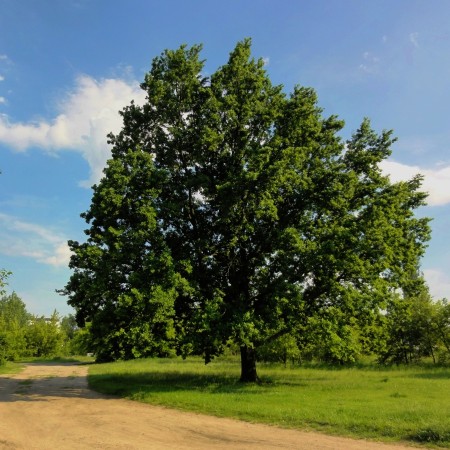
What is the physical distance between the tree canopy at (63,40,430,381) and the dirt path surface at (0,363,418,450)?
4.08 meters

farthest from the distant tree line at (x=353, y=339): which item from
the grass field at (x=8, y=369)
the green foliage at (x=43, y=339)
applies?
the grass field at (x=8, y=369)

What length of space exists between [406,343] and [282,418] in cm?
3110

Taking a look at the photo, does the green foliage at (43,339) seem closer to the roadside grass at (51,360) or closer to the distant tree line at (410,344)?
the roadside grass at (51,360)

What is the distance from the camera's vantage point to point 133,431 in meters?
11.9

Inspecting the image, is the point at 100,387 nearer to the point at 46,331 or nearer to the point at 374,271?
the point at 374,271

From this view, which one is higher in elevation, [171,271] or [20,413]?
[171,271]

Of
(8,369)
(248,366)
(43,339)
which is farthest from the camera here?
(43,339)

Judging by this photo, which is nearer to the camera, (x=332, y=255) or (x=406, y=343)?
(x=332, y=255)

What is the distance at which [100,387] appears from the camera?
24266 mm

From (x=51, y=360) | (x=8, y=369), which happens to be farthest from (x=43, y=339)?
(x=8, y=369)

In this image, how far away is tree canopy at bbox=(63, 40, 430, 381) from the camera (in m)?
20.4

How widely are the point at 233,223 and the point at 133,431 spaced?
40.8 ft

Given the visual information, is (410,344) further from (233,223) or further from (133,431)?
(133,431)

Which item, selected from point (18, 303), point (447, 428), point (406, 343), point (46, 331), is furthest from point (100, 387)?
point (18, 303)
